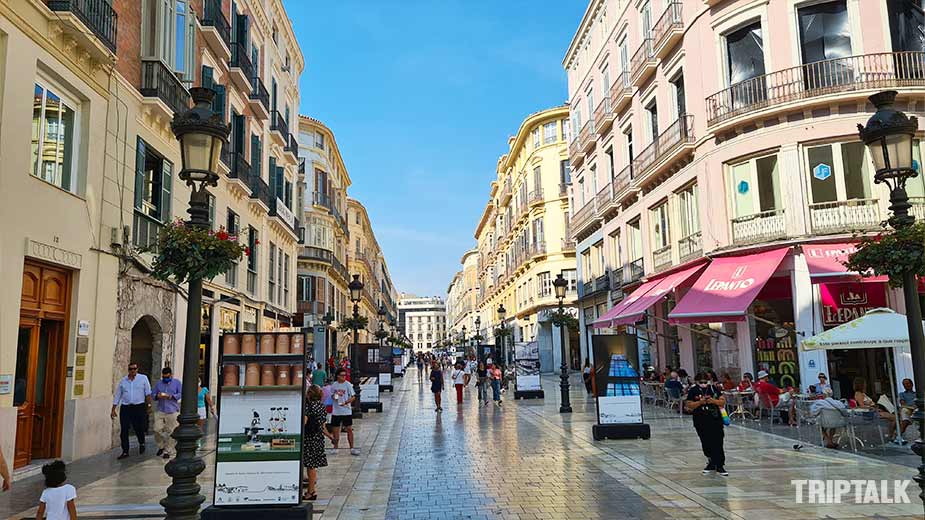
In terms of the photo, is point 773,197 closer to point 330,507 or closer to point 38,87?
point 330,507

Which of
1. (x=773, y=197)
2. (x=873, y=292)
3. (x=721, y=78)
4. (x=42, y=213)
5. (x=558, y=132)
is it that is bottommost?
(x=873, y=292)

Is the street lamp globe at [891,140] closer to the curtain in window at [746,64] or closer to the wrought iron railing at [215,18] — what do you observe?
the curtain in window at [746,64]

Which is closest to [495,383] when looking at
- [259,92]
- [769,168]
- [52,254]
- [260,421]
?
[769,168]

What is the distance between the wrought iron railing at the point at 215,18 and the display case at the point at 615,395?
1381 centimetres

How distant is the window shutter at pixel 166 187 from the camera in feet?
51.2

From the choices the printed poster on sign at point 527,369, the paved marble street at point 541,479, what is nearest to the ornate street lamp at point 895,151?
the paved marble street at point 541,479

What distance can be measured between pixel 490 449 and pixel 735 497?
212 inches

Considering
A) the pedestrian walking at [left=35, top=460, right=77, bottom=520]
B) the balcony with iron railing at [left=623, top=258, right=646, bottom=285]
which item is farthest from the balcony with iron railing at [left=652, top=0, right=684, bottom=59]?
the pedestrian walking at [left=35, top=460, right=77, bottom=520]

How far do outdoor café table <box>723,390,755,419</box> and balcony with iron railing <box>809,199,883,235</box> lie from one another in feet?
15.3

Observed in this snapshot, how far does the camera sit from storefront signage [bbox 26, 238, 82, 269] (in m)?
10.4

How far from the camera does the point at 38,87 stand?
11039 millimetres

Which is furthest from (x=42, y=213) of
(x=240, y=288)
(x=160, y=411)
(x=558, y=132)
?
(x=558, y=132)

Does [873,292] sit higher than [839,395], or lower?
higher

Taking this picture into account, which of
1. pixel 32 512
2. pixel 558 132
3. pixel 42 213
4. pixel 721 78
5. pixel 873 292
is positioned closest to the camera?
pixel 32 512
